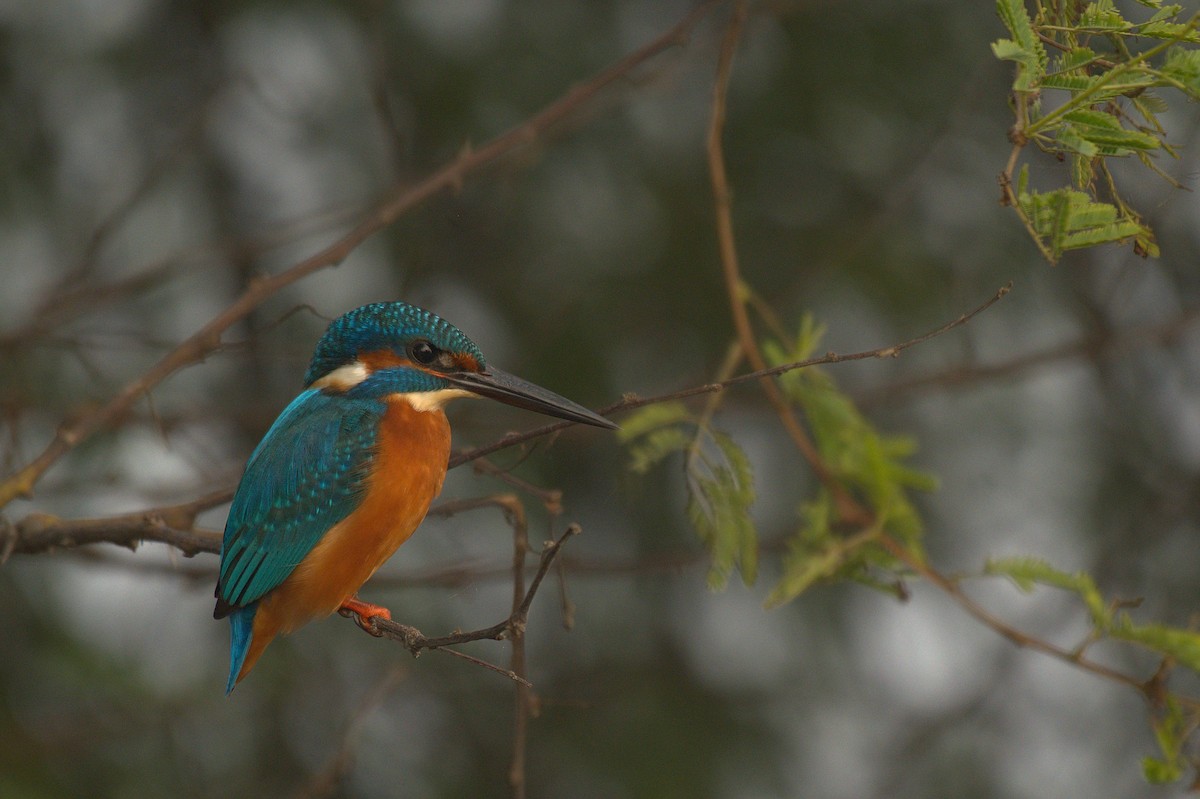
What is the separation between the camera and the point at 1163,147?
1.61m

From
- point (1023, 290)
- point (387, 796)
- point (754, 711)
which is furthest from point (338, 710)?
point (1023, 290)

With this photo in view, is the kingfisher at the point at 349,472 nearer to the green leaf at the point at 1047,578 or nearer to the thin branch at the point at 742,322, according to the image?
the thin branch at the point at 742,322

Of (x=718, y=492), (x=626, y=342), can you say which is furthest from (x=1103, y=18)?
(x=626, y=342)

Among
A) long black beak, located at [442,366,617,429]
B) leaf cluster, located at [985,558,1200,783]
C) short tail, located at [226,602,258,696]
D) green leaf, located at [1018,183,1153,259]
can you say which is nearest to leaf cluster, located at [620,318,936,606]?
long black beak, located at [442,366,617,429]

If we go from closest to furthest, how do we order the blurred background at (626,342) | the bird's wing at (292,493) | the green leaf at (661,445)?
1. the bird's wing at (292,493)
2. the green leaf at (661,445)
3. the blurred background at (626,342)

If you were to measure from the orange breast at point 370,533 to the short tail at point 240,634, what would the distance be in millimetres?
14

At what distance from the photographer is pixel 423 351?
260 cm

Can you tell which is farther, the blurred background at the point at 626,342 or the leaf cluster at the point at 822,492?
the blurred background at the point at 626,342

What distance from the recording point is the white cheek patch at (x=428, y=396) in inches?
103

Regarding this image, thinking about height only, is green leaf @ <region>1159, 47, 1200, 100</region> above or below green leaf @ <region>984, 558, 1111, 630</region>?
above

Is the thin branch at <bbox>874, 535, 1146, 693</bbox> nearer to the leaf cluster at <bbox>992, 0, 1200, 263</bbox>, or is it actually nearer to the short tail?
the leaf cluster at <bbox>992, 0, 1200, 263</bbox>

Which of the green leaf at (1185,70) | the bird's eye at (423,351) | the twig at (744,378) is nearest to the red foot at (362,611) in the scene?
the twig at (744,378)

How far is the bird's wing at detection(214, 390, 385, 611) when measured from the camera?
245cm

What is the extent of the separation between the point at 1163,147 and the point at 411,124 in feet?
11.5
